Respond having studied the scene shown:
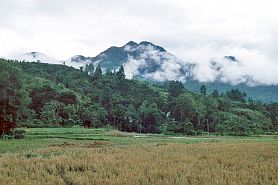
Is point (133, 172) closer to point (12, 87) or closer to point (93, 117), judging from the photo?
point (12, 87)

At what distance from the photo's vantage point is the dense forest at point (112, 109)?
3359 inches

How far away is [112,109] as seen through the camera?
114438 mm

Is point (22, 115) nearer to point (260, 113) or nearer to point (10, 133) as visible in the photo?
point (10, 133)

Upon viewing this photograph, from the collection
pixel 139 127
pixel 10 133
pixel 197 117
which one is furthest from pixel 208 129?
pixel 10 133

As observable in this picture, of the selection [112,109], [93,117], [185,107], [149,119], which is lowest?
[149,119]

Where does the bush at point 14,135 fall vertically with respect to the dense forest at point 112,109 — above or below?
below

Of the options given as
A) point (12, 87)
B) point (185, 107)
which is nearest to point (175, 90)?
point (185, 107)

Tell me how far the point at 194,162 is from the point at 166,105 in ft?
340

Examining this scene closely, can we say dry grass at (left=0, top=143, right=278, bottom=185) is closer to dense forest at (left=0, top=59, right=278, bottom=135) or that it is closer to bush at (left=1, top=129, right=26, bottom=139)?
bush at (left=1, top=129, right=26, bottom=139)

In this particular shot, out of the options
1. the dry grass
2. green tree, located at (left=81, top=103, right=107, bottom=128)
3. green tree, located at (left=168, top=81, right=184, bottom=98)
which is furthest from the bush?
green tree, located at (left=168, top=81, right=184, bottom=98)

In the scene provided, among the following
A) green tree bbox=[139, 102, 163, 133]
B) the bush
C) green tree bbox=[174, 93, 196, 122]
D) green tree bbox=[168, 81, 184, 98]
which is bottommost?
the bush

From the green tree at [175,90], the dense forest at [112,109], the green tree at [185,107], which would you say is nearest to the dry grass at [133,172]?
the dense forest at [112,109]

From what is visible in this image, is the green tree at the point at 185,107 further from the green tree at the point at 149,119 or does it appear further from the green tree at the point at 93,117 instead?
the green tree at the point at 93,117

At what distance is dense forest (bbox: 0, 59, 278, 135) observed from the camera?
8531 cm
